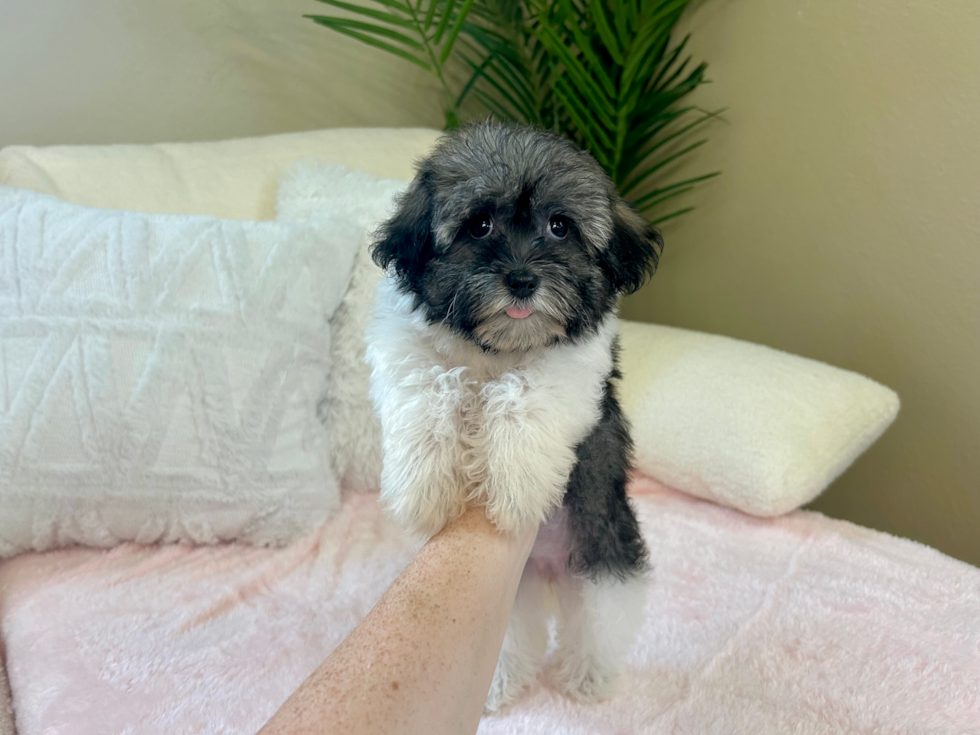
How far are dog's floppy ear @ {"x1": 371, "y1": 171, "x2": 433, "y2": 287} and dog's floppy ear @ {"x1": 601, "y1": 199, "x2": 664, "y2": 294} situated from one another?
31 centimetres

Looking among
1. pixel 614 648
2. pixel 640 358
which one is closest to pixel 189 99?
pixel 640 358

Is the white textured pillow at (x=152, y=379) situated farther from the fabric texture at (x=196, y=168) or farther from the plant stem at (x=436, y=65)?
the plant stem at (x=436, y=65)

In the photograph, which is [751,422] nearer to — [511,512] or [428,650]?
[511,512]

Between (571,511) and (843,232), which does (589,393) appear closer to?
(571,511)

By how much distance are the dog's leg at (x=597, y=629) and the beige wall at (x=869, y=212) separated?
1.33 metres

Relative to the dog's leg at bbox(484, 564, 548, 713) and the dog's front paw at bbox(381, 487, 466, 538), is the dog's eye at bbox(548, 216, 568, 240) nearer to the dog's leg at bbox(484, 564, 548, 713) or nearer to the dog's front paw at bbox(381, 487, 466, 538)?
the dog's front paw at bbox(381, 487, 466, 538)

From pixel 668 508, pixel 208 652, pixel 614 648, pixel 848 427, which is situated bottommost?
pixel 208 652

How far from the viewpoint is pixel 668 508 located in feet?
6.21

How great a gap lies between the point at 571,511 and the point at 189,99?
2059mm

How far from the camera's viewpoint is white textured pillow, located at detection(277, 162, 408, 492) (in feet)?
6.07

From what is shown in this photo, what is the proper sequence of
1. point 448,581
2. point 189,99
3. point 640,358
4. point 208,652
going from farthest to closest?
point 189,99 < point 640,358 < point 208,652 < point 448,581

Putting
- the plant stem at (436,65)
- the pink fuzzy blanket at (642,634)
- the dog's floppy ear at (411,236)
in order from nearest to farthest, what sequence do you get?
the dog's floppy ear at (411,236) → the pink fuzzy blanket at (642,634) → the plant stem at (436,65)

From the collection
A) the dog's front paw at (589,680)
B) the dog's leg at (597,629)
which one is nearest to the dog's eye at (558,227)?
the dog's leg at (597,629)

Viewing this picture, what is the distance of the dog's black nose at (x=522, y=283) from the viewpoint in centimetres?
97
